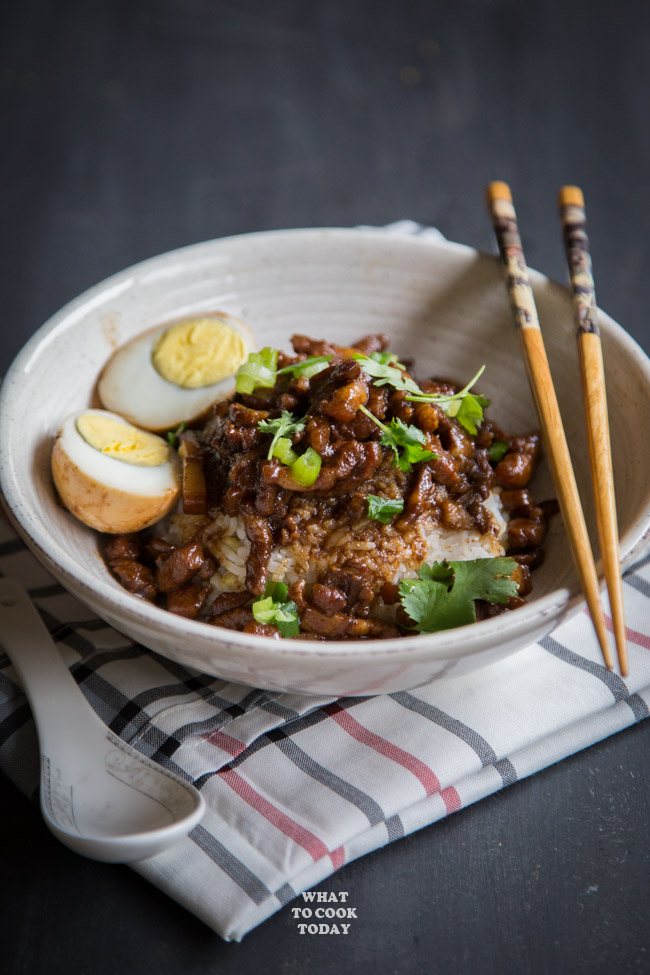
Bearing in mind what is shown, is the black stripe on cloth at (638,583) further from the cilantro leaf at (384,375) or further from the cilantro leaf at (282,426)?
the cilantro leaf at (282,426)

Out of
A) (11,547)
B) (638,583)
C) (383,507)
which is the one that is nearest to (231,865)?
(383,507)

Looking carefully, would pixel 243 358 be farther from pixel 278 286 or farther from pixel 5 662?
pixel 5 662

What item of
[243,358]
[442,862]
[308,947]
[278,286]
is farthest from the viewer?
[278,286]

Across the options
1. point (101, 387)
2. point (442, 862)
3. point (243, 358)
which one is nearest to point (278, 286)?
A: point (243, 358)

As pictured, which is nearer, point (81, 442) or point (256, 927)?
point (256, 927)

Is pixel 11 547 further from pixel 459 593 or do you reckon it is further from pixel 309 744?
pixel 459 593

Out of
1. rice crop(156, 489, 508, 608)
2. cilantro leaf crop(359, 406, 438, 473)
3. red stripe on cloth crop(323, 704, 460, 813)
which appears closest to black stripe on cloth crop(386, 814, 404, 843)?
red stripe on cloth crop(323, 704, 460, 813)

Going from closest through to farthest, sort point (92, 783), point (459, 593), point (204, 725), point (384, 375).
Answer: point (92, 783) → point (204, 725) → point (459, 593) → point (384, 375)
